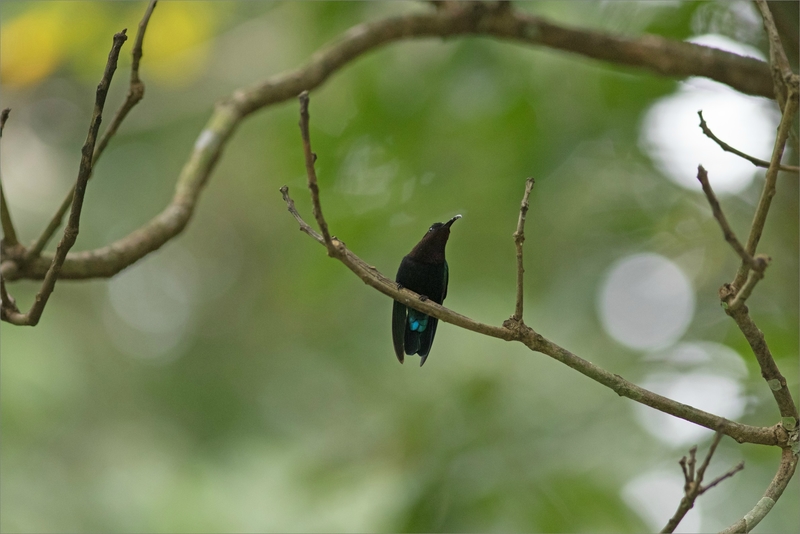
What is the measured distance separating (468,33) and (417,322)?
204cm

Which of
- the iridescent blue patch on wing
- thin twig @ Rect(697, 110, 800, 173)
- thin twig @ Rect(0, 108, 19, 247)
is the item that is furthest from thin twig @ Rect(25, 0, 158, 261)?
thin twig @ Rect(697, 110, 800, 173)

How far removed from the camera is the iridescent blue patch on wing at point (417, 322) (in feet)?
10.7

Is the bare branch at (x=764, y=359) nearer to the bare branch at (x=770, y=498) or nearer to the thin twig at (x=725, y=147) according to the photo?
the bare branch at (x=770, y=498)

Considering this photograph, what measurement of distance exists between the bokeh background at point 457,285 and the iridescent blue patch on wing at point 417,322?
1.03 meters

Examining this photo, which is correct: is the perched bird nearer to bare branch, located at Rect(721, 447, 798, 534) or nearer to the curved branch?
the curved branch

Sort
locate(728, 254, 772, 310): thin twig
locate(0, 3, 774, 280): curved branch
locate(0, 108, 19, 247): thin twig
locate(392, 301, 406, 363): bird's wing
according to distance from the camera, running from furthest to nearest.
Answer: locate(0, 3, 774, 280): curved branch → locate(392, 301, 406, 363): bird's wing → locate(0, 108, 19, 247): thin twig → locate(728, 254, 772, 310): thin twig

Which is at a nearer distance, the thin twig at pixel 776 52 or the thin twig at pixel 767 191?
the thin twig at pixel 767 191

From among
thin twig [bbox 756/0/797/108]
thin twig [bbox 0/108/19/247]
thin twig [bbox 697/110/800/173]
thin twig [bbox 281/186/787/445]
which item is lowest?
thin twig [bbox 0/108/19/247]

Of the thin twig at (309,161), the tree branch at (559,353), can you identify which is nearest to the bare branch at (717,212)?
the tree branch at (559,353)

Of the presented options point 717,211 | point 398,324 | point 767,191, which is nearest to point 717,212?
point 717,211

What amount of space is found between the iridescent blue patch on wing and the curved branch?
3.55ft

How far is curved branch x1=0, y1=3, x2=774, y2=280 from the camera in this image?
3596 mm

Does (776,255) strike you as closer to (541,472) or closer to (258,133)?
(541,472)

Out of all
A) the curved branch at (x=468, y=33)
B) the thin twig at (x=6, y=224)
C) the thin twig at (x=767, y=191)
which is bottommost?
the thin twig at (x=6, y=224)
